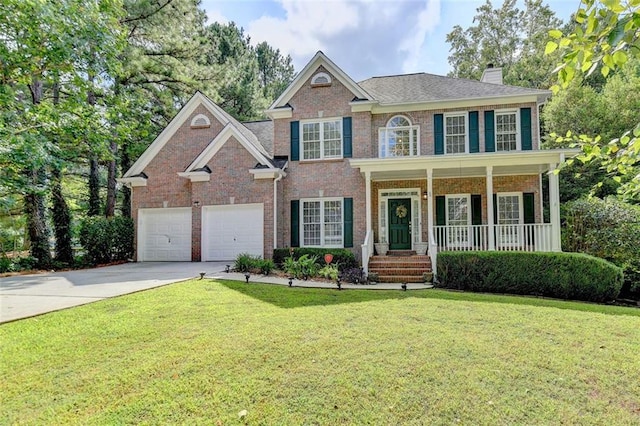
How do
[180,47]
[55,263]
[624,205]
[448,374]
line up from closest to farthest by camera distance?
[448,374], [624,205], [55,263], [180,47]

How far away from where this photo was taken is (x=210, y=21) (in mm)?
24156

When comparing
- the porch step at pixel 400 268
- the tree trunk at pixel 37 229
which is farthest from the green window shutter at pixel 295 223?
the tree trunk at pixel 37 229

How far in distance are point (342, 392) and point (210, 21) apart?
2694 centimetres

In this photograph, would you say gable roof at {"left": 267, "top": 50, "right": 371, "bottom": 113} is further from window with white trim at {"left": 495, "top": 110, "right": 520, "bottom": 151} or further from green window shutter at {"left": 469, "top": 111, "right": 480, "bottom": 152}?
window with white trim at {"left": 495, "top": 110, "right": 520, "bottom": 151}

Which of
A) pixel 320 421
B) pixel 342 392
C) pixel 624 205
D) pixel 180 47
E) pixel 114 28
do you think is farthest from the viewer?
pixel 180 47

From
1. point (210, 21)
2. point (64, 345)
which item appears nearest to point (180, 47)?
point (210, 21)

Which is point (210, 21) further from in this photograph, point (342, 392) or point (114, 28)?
point (342, 392)

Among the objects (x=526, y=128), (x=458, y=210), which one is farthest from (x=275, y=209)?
(x=526, y=128)

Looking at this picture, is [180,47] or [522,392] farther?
[180,47]

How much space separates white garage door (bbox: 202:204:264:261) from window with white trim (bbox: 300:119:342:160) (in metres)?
2.99

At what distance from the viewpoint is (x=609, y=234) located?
11266 mm

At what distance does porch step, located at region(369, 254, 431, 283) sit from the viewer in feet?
35.6

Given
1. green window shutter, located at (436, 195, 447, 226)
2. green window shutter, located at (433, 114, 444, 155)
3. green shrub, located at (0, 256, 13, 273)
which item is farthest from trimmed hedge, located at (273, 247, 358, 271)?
green shrub, located at (0, 256, 13, 273)

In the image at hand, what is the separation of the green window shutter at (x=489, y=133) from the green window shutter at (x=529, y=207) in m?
2.24
